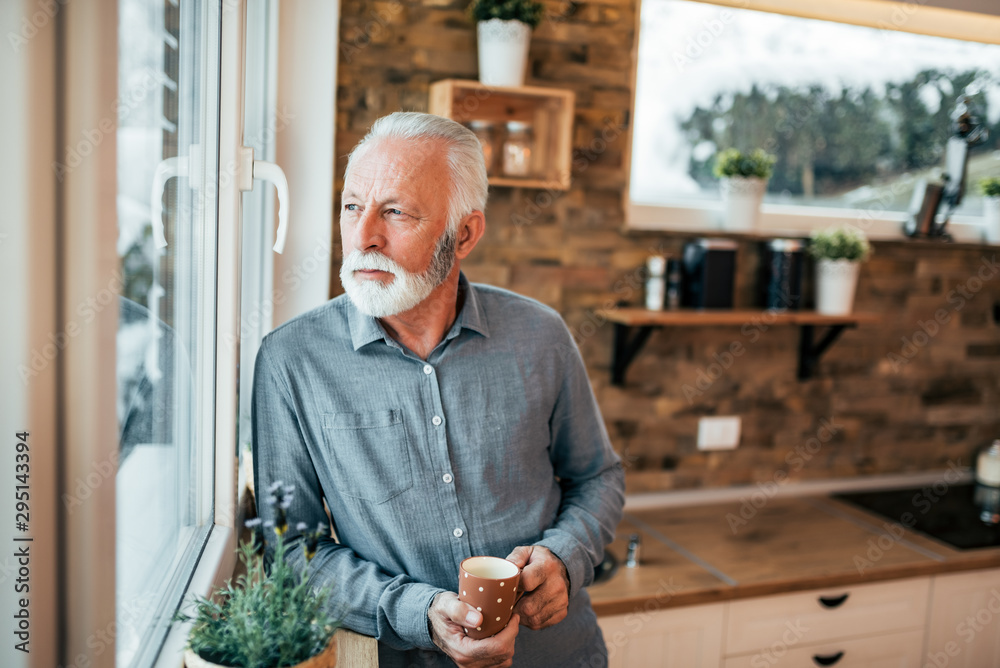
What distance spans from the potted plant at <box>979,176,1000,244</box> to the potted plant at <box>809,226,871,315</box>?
0.64 m

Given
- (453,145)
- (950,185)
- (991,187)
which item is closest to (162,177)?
(453,145)

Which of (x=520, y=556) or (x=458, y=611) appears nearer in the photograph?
(x=458, y=611)

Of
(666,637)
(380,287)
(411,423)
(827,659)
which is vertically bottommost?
(827,659)

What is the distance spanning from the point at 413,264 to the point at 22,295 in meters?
0.80

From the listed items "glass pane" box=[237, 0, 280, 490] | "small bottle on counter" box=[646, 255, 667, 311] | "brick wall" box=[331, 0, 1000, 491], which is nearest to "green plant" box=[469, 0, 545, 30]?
"brick wall" box=[331, 0, 1000, 491]

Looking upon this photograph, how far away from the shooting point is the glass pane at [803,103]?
8.39 feet

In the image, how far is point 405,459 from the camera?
1.33 metres

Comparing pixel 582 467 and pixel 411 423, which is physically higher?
pixel 411 423

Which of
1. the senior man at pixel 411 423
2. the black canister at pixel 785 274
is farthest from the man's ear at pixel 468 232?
the black canister at pixel 785 274

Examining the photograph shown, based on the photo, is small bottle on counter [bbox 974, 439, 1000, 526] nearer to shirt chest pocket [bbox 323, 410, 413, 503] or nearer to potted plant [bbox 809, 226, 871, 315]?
potted plant [bbox 809, 226, 871, 315]

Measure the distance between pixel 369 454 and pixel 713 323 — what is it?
1452mm

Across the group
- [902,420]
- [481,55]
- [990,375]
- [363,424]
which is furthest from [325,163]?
[990,375]

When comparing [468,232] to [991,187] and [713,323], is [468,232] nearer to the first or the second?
[713,323]

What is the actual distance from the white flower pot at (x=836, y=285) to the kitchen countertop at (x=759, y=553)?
66cm
